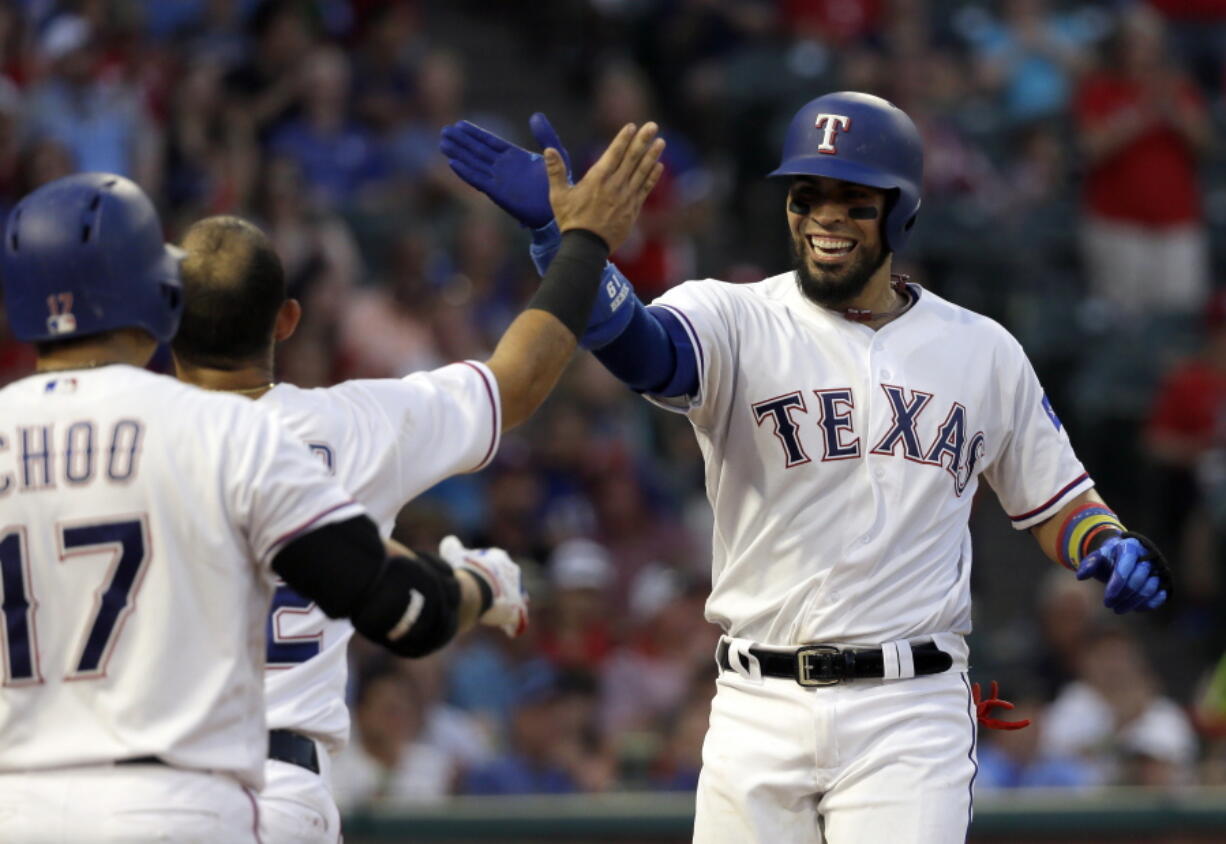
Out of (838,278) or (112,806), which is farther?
(838,278)

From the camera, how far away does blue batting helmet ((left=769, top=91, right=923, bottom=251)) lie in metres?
4.96

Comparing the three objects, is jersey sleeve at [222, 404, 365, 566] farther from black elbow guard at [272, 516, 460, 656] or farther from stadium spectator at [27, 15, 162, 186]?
stadium spectator at [27, 15, 162, 186]

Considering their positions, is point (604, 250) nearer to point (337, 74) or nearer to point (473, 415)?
point (473, 415)

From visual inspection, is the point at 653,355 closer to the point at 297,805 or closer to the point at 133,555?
the point at 297,805

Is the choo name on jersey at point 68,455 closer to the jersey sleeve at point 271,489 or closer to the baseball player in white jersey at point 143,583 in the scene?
the baseball player in white jersey at point 143,583

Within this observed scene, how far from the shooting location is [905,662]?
4.72 metres

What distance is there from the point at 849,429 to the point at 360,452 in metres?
1.52

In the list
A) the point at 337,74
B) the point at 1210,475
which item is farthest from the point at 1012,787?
the point at 337,74

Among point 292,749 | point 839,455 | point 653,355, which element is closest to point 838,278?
point 839,455

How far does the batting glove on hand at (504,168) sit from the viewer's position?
4.55 meters

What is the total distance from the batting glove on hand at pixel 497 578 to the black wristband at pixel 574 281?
0.60 m

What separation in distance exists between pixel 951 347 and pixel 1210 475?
638cm

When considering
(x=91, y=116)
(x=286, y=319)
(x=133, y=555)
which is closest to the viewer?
(x=133, y=555)

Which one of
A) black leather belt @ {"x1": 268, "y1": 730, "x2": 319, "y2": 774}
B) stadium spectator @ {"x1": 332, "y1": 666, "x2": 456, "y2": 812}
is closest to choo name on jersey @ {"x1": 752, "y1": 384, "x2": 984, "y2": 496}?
black leather belt @ {"x1": 268, "y1": 730, "x2": 319, "y2": 774}
